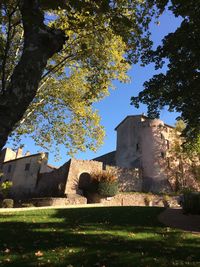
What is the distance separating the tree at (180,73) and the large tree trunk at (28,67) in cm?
844

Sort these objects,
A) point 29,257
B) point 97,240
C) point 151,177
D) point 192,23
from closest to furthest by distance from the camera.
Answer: point 29,257
point 97,240
point 192,23
point 151,177

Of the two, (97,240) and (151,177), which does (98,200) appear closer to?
(151,177)

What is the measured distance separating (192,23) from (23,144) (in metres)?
16.3

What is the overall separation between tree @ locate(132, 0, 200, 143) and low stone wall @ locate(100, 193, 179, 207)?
17.1m

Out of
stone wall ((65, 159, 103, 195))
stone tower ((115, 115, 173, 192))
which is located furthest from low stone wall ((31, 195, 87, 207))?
stone tower ((115, 115, 173, 192))

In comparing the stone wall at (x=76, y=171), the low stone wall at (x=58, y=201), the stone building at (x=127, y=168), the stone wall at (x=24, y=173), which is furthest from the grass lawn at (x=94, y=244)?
the stone wall at (x=24, y=173)

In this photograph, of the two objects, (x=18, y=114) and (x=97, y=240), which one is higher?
(x=18, y=114)

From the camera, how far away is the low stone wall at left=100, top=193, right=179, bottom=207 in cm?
3026

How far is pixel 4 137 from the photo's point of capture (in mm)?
3488

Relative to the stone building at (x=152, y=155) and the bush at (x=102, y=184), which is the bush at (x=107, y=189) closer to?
the bush at (x=102, y=184)

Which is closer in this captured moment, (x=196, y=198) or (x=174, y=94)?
(x=174, y=94)

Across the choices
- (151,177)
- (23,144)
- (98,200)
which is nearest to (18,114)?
(23,144)

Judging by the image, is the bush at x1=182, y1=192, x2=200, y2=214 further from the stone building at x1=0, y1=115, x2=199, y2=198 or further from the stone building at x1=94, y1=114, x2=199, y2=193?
the stone building at x1=94, y1=114, x2=199, y2=193

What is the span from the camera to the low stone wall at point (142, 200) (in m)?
30.3
